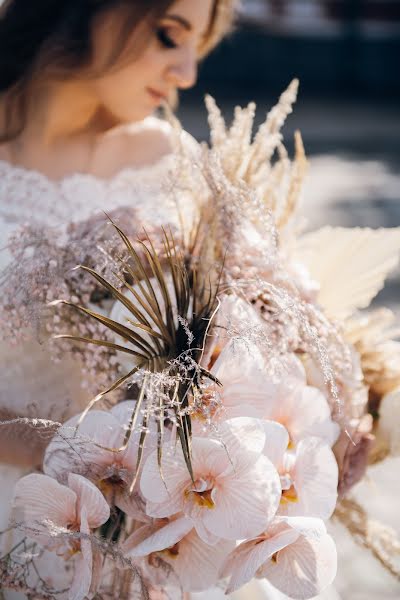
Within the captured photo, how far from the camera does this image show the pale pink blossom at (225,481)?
2.40 ft

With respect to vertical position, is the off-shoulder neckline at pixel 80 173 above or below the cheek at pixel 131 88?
below

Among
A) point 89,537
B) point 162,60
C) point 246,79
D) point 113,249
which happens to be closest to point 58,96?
point 162,60

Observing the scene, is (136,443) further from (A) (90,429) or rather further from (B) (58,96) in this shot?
(B) (58,96)

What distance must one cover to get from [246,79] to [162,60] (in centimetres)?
751

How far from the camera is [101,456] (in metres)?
0.78

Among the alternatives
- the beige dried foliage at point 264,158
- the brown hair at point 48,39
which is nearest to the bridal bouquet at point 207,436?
the beige dried foliage at point 264,158

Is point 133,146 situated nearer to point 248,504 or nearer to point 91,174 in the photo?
point 91,174

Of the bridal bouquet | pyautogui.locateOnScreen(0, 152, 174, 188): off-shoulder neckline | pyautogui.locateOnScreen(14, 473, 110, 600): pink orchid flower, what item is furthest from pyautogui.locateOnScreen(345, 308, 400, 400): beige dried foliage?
pyautogui.locateOnScreen(0, 152, 174, 188): off-shoulder neckline

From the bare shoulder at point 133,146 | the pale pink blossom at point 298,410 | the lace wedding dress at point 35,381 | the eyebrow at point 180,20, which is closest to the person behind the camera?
the pale pink blossom at point 298,410

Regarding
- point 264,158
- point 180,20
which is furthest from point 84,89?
point 264,158

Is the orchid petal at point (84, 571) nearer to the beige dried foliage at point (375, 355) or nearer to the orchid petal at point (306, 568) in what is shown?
the orchid petal at point (306, 568)

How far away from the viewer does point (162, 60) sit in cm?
131

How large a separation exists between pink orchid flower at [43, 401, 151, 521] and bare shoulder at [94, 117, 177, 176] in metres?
0.79

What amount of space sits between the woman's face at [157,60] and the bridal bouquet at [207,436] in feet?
1.41
